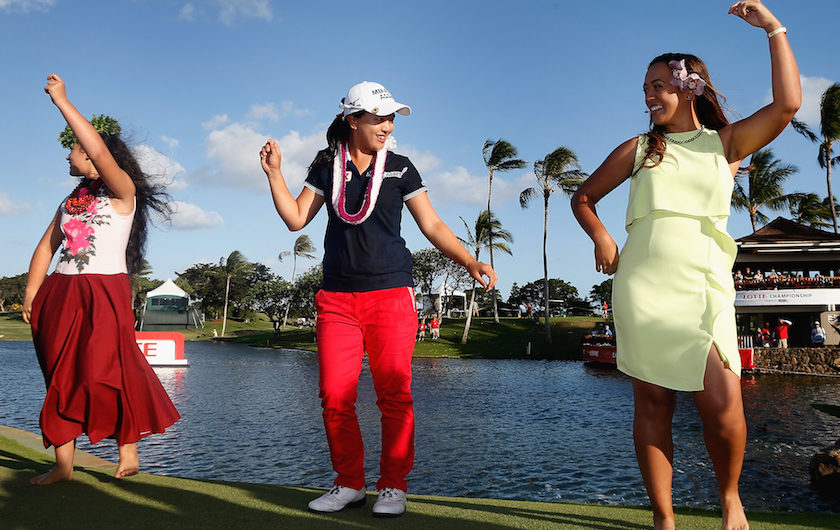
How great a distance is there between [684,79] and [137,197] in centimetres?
311

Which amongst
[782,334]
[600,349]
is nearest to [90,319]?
[600,349]

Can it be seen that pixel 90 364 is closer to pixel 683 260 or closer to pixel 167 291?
pixel 683 260

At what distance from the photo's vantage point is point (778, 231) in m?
32.1

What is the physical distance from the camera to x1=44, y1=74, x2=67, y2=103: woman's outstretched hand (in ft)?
10.6

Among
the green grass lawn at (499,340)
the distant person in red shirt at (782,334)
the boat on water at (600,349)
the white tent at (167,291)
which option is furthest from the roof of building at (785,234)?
the white tent at (167,291)

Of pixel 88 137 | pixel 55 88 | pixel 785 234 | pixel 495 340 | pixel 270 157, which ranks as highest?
pixel 785 234

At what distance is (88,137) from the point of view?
3.32 m

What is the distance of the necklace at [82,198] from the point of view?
3623 mm

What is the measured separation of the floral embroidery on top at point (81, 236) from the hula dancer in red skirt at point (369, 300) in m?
1.41

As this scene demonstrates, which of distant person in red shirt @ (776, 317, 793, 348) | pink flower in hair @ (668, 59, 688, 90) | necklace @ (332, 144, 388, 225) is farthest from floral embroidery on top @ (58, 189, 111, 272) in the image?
distant person in red shirt @ (776, 317, 793, 348)

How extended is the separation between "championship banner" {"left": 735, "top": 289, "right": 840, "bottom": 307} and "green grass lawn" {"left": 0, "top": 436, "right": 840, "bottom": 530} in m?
28.0

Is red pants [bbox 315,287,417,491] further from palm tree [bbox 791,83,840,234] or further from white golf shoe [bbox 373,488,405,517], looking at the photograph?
palm tree [bbox 791,83,840,234]

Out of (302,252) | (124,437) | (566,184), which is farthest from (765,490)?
(302,252)

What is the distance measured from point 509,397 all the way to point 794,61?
14.9 m
